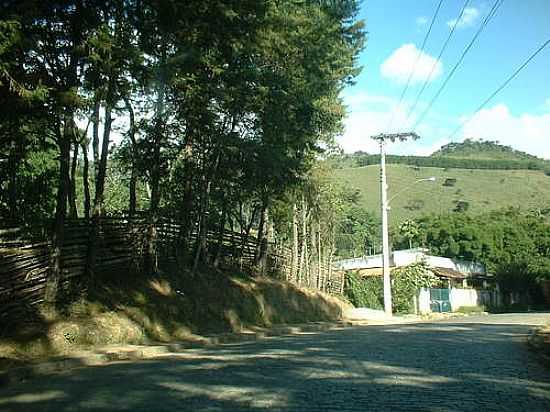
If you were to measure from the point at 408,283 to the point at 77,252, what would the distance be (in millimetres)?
32276

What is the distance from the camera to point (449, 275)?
188 feet

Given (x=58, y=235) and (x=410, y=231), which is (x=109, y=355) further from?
(x=410, y=231)

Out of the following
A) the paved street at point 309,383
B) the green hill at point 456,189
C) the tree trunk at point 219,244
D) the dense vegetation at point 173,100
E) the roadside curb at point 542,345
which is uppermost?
the green hill at point 456,189

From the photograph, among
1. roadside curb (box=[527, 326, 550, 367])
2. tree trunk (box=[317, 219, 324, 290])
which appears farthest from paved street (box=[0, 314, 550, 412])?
tree trunk (box=[317, 219, 324, 290])

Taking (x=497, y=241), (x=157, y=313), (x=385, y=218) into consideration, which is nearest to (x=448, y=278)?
(x=497, y=241)

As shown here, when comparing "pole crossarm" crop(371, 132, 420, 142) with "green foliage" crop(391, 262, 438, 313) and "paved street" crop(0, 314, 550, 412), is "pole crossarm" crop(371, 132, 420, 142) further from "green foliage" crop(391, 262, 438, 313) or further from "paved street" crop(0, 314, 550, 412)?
"paved street" crop(0, 314, 550, 412)

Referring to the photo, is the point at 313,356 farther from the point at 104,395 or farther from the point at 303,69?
the point at 303,69

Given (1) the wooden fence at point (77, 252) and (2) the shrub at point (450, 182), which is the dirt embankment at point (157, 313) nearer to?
(1) the wooden fence at point (77, 252)

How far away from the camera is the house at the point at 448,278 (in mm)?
49312

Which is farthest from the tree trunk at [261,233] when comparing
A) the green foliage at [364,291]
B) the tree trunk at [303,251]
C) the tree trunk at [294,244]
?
the green foliage at [364,291]

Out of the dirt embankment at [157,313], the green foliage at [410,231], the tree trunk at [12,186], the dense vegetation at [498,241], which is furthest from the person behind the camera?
the green foliage at [410,231]

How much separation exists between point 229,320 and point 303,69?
9368 millimetres

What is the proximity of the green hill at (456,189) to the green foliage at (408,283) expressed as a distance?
45057 mm

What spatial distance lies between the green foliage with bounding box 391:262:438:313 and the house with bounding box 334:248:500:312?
1.16m
